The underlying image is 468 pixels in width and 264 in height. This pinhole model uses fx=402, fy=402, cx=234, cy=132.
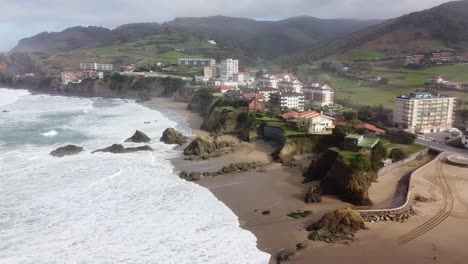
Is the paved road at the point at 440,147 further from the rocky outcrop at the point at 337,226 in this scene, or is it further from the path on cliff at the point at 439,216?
the rocky outcrop at the point at 337,226

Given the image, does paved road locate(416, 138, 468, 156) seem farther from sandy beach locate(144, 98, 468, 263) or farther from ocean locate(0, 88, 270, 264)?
ocean locate(0, 88, 270, 264)

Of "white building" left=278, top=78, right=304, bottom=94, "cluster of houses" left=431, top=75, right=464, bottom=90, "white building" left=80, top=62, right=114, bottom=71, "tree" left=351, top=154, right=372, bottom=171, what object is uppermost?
"white building" left=80, top=62, right=114, bottom=71

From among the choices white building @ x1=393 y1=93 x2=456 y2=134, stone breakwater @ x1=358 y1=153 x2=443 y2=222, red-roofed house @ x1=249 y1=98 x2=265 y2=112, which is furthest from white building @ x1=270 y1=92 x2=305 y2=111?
stone breakwater @ x1=358 y1=153 x2=443 y2=222

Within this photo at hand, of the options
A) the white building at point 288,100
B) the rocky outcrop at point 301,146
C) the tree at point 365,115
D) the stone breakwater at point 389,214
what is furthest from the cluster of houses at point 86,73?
the stone breakwater at point 389,214

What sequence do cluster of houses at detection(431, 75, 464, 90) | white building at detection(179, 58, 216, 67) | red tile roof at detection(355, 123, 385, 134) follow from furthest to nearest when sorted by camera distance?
white building at detection(179, 58, 216, 67), cluster of houses at detection(431, 75, 464, 90), red tile roof at detection(355, 123, 385, 134)

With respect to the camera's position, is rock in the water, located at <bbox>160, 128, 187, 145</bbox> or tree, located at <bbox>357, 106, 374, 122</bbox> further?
tree, located at <bbox>357, 106, 374, 122</bbox>

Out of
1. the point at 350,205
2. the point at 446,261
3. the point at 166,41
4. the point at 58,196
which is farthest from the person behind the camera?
the point at 166,41

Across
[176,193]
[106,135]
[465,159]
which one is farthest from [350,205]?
[106,135]

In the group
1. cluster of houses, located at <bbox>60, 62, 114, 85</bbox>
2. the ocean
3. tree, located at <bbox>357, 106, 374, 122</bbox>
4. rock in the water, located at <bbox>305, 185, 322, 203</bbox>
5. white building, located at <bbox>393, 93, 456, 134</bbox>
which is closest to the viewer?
the ocean

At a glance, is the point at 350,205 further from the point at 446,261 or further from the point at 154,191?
the point at 154,191
